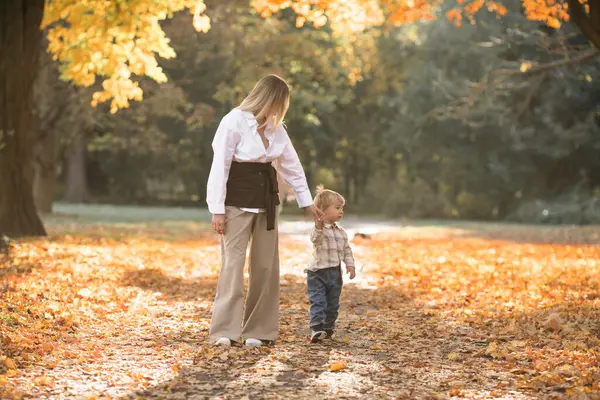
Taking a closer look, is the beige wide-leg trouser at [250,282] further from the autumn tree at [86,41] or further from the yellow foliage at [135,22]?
the autumn tree at [86,41]

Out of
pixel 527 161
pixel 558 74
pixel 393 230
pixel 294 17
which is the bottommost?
pixel 393 230

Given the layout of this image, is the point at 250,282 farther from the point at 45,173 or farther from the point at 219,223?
the point at 45,173

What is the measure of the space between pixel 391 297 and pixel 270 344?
3.72 meters

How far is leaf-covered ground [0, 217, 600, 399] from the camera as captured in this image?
6109 millimetres

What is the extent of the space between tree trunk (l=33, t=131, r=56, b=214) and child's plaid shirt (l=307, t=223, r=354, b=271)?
79.4 feet

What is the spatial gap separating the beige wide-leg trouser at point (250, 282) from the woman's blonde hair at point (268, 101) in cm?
76

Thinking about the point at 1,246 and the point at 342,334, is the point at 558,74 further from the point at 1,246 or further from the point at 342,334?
the point at 342,334

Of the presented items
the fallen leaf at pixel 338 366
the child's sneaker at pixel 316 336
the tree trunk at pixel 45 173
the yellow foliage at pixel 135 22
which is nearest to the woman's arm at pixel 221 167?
the child's sneaker at pixel 316 336

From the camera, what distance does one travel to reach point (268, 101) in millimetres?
7348

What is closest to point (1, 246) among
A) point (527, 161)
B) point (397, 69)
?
point (527, 161)

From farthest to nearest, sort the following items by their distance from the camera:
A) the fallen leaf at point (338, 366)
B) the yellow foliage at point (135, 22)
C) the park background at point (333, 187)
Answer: the yellow foliage at point (135, 22)
the park background at point (333, 187)
the fallen leaf at point (338, 366)

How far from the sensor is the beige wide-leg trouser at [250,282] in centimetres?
736

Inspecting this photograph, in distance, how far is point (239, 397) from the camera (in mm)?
5703

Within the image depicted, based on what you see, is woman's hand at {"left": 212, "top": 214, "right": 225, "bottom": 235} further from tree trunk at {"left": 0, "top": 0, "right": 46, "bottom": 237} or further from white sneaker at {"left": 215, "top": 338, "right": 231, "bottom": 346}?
tree trunk at {"left": 0, "top": 0, "right": 46, "bottom": 237}
